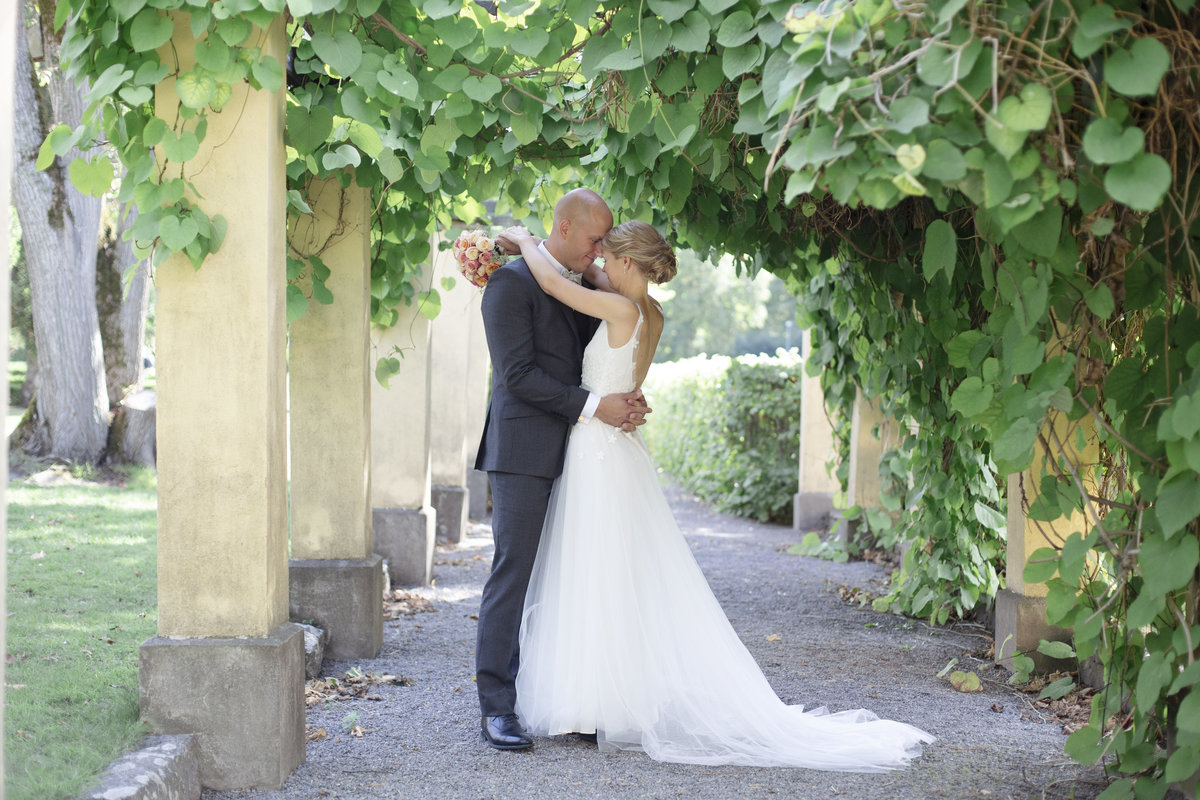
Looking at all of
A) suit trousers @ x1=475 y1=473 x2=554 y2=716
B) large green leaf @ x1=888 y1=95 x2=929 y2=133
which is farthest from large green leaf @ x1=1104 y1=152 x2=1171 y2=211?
suit trousers @ x1=475 y1=473 x2=554 y2=716

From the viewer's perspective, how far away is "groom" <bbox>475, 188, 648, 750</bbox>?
3.74 m

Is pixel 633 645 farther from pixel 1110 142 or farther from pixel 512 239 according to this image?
pixel 1110 142

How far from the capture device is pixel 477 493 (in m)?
11.4

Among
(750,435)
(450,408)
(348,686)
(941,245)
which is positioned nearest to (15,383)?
(450,408)

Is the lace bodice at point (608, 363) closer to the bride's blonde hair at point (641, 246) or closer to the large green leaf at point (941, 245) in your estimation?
the bride's blonde hair at point (641, 246)

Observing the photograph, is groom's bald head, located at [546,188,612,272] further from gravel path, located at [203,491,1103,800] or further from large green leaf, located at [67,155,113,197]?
gravel path, located at [203,491,1103,800]

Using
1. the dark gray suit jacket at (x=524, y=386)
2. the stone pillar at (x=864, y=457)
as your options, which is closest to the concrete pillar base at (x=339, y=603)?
the dark gray suit jacket at (x=524, y=386)

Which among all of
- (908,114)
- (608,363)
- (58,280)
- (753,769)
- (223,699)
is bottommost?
(753,769)

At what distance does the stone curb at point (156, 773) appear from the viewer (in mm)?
2658

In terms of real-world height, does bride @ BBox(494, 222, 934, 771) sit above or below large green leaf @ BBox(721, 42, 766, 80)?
below

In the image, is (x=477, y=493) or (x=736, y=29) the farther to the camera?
(x=477, y=493)

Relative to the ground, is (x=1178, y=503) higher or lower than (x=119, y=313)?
lower

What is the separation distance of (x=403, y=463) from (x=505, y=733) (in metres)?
3.52

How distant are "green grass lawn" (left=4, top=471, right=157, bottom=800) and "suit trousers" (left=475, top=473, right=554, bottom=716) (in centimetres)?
119
